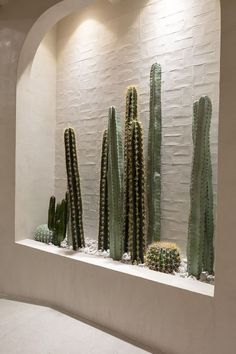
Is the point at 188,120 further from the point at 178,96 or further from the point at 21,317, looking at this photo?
the point at 21,317

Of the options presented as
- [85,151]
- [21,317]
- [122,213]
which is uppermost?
[85,151]

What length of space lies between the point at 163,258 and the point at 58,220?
2.91 feet

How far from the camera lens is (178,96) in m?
2.19

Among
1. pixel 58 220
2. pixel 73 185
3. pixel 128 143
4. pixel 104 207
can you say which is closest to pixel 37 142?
pixel 73 185

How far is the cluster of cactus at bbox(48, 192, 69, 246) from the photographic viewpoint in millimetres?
2355

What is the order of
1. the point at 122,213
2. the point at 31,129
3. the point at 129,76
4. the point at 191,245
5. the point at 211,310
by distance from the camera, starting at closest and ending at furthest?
1. the point at 211,310
2. the point at 191,245
3. the point at 122,213
4. the point at 129,76
5. the point at 31,129

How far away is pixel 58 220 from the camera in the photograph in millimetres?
2393

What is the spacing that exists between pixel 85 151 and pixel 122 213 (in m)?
0.88

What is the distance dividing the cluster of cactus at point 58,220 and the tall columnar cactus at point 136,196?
0.55 meters

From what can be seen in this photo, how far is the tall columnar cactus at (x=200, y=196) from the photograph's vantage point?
1735 millimetres

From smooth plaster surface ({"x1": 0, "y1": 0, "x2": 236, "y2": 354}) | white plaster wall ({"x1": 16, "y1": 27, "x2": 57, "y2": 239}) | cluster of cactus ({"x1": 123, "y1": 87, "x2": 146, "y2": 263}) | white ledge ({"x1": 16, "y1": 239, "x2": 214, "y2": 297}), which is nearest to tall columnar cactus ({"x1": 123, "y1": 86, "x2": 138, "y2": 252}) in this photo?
cluster of cactus ({"x1": 123, "y1": 87, "x2": 146, "y2": 263})

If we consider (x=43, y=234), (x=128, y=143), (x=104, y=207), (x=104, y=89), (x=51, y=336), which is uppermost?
(x=104, y=89)

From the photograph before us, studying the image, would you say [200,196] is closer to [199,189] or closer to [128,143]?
[199,189]

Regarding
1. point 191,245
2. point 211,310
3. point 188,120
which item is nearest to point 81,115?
point 188,120
